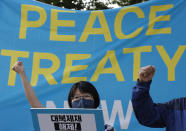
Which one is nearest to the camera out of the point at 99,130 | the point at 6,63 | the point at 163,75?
the point at 99,130

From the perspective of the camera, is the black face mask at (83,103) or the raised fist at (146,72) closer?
the raised fist at (146,72)

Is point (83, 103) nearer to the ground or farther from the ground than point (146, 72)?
nearer to the ground

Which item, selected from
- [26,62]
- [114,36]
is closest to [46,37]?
[26,62]

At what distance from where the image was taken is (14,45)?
3.02 meters

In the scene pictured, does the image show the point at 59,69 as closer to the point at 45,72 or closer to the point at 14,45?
the point at 45,72

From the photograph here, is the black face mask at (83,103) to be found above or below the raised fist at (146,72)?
below

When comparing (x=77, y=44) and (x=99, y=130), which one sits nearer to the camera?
Result: (x=99, y=130)

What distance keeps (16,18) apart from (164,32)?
1.33 m

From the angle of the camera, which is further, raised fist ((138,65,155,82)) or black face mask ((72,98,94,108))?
black face mask ((72,98,94,108))

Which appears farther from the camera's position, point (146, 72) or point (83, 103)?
point (83, 103)

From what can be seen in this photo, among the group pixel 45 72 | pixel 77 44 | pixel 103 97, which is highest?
pixel 77 44

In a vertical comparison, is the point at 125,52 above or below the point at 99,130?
above

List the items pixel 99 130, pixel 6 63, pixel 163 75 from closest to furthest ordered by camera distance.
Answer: pixel 99 130 → pixel 163 75 → pixel 6 63

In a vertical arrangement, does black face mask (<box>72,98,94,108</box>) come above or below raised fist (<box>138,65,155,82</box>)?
below
